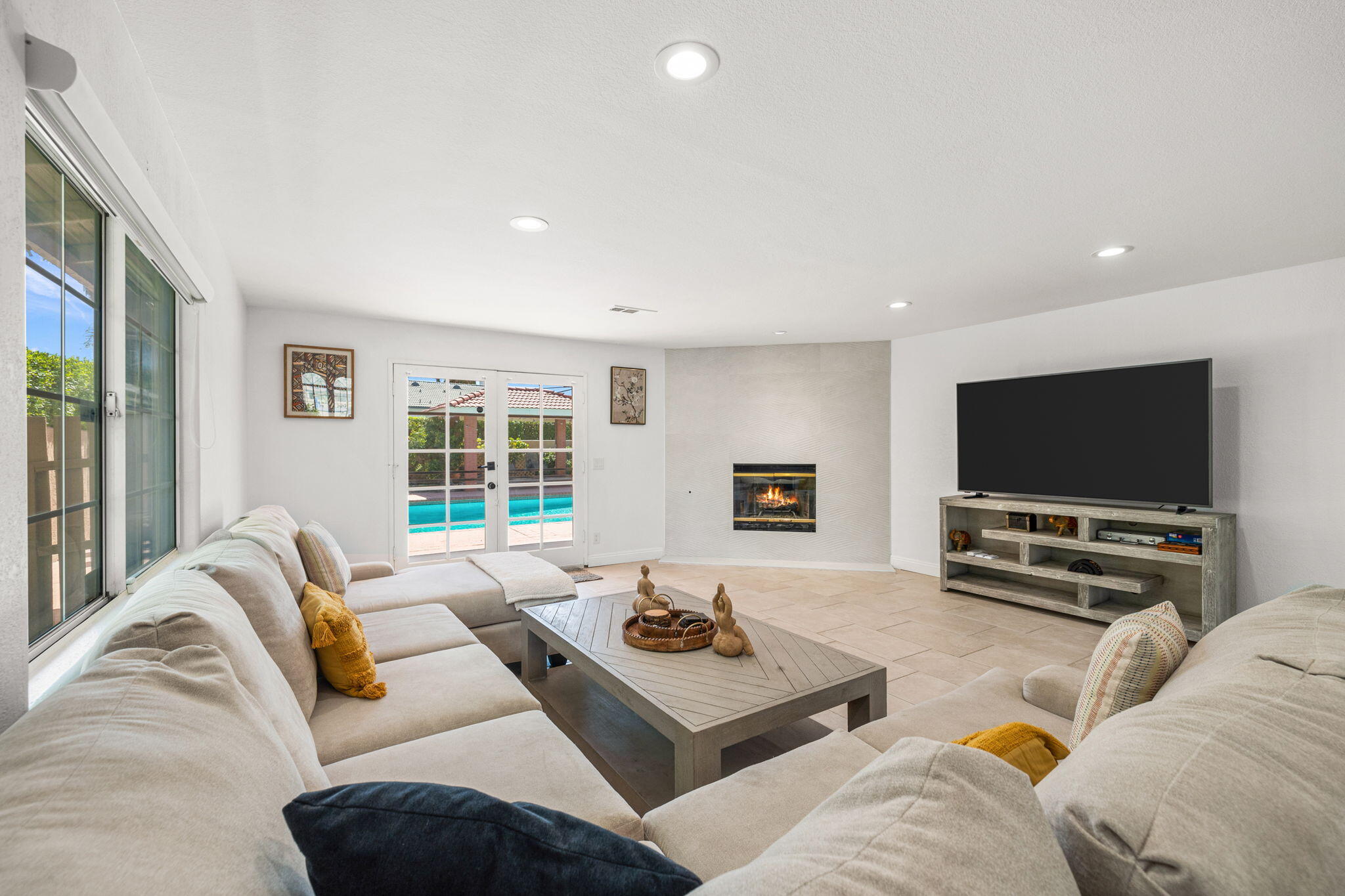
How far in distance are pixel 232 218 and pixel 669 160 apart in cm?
214

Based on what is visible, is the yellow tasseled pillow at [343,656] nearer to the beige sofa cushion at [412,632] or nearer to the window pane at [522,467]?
the beige sofa cushion at [412,632]

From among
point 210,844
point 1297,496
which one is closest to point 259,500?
point 210,844

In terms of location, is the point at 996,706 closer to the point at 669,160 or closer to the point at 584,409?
the point at 669,160

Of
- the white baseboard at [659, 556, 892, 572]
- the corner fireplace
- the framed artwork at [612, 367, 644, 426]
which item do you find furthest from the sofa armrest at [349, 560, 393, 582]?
the corner fireplace

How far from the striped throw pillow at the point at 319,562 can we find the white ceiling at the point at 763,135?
4.95 ft

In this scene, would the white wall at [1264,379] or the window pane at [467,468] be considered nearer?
the white wall at [1264,379]

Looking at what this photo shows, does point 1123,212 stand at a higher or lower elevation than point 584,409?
higher

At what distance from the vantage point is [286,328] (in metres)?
4.68

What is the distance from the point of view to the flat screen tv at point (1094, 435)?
3.84 metres

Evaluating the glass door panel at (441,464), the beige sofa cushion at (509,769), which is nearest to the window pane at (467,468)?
the glass door panel at (441,464)

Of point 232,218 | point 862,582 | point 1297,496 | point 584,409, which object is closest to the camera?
point 232,218

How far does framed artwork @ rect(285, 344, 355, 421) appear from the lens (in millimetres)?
4699

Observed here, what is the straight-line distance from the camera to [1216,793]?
0.65m

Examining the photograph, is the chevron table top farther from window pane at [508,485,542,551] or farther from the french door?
window pane at [508,485,542,551]
